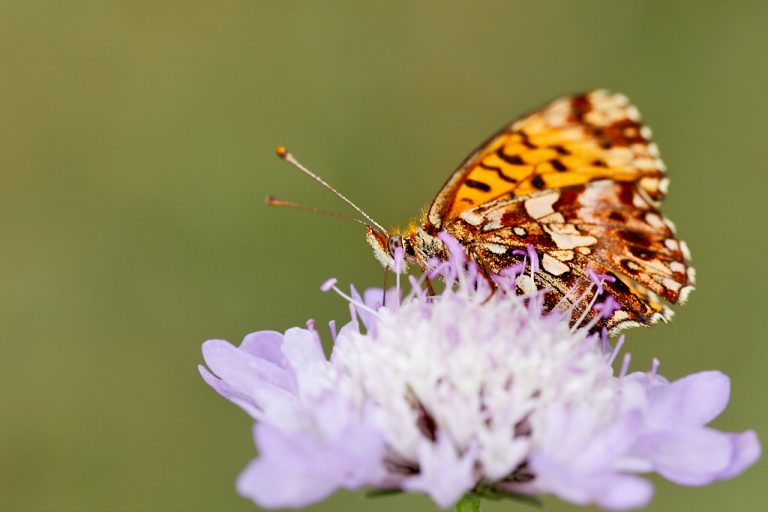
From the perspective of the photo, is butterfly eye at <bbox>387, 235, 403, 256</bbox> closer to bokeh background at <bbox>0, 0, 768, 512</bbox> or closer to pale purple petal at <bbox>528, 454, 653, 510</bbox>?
pale purple petal at <bbox>528, 454, 653, 510</bbox>

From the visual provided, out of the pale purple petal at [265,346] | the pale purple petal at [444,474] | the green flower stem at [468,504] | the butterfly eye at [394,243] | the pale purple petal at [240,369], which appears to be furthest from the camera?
the butterfly eye at [394,243]

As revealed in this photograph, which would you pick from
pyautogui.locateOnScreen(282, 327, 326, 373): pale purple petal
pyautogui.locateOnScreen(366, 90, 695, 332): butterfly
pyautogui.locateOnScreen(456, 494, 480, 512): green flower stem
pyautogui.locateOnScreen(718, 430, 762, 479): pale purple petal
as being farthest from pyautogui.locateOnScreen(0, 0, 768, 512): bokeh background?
pyautogui.locateOnScreen(456, 494, 480, 512): green flower stem

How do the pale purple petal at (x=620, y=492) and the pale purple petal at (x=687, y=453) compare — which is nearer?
the pale purple petal at (x=620, y=492)

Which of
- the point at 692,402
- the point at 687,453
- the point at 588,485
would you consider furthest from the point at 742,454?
the point at 588,485

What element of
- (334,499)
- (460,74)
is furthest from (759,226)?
(334,499)

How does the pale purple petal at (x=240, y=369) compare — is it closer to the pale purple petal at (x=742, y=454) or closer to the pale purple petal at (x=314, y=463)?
the pale purple petal at (x=314, y=463)

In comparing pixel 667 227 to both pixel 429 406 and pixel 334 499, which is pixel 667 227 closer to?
pixel 429 406

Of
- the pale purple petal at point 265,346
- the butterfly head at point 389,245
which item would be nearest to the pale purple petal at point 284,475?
the pale purple petal at point 265,346
